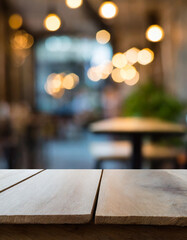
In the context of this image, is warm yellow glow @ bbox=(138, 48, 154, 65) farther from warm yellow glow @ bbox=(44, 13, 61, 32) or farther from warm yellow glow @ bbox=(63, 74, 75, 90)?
warm yellow glow @ bbox=(63, 74, 75, 90)

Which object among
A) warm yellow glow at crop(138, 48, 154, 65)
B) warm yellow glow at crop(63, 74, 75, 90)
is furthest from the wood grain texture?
warm yellow glow at crop(63, 74, 75, 90)

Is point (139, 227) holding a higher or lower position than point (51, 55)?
lower

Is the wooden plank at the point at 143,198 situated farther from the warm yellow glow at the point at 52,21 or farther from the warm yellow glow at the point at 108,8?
the warm yellow glow at the point at 52,21

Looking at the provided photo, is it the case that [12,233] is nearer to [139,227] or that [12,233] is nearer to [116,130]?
[139,227]

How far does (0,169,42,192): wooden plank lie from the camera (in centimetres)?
64

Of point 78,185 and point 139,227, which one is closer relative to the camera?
point 139,227

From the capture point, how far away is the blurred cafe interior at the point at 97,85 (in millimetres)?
3352

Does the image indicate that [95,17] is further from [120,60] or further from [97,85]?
[97,85]

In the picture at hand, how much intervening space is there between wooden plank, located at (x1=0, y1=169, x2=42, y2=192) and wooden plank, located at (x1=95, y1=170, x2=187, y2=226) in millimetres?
186

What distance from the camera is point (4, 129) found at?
4230mm

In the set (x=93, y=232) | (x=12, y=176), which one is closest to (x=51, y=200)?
(x=93, y=232)

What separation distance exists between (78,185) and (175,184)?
0.21 metres

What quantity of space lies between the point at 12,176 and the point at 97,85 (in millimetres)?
13914

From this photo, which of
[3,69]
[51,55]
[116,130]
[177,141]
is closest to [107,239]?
[116,130]
